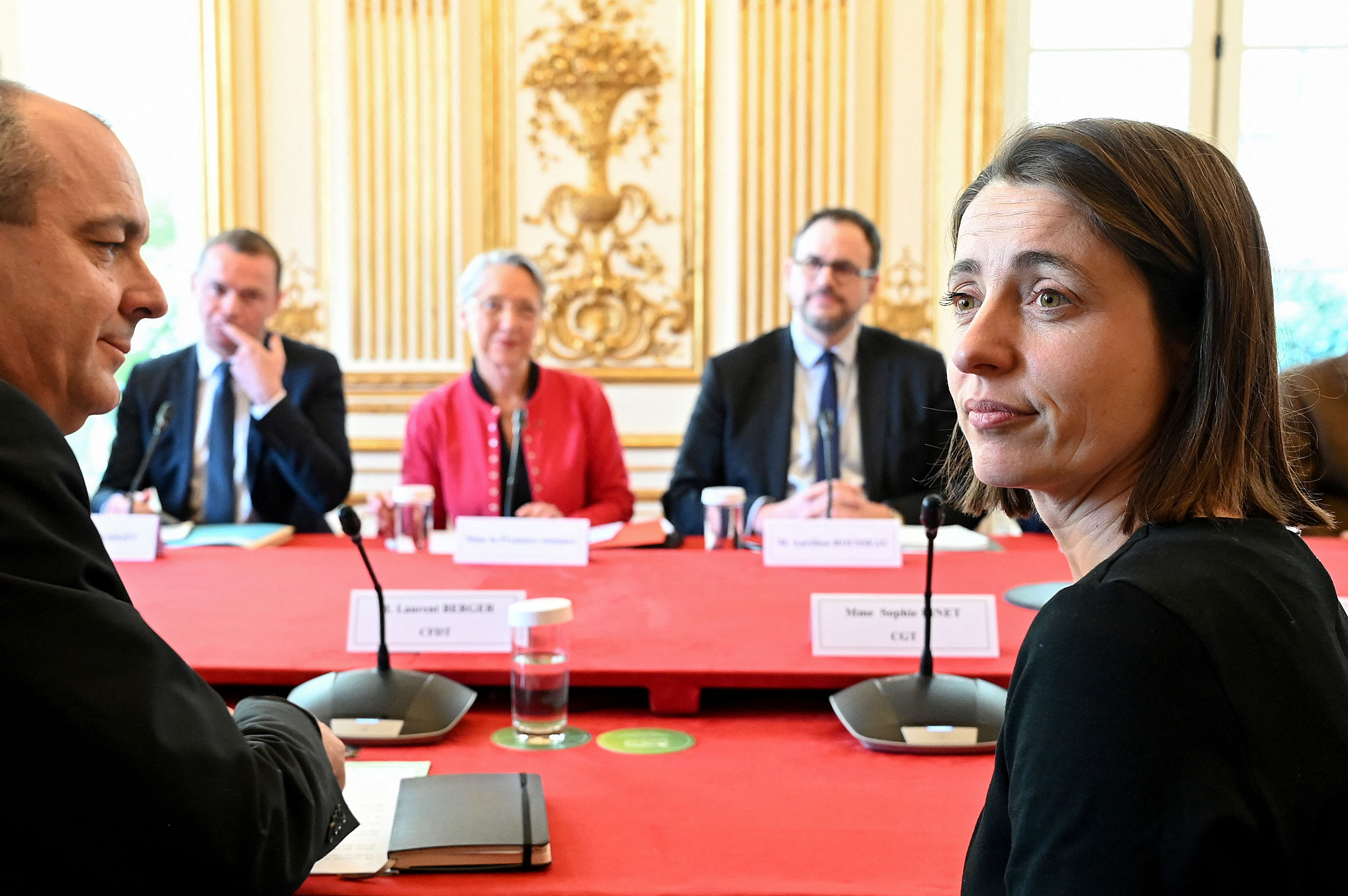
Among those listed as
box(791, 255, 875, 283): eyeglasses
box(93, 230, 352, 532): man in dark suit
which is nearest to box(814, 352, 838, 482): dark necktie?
box(791, 255, 875, 283): eyeglasses

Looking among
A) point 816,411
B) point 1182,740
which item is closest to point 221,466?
point 816,411

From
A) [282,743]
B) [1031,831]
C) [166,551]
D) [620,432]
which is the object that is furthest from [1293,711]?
[620,432]

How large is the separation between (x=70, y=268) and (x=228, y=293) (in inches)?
88.7

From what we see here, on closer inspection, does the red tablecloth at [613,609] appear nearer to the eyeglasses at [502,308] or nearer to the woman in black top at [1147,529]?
the woman in black top at [1147,529]

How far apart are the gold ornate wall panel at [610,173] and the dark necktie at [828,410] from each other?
1.47 meters

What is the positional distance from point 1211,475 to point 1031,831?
0.92 feet

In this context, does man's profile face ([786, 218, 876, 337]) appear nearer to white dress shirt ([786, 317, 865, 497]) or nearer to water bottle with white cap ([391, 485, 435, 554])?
white dress shirt ([786, 317, 865, 497])

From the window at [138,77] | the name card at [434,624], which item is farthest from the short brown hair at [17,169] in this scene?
the window at [138,77]

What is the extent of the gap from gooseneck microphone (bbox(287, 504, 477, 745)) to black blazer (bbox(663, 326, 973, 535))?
1.66 m

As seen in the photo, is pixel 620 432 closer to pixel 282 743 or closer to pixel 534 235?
pixel 534 235

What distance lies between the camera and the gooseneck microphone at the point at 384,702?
1389 mm

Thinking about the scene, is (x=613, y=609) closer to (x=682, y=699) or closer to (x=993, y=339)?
(x=682, y=699)

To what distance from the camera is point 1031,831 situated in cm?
69

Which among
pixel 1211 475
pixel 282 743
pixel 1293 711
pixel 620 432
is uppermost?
pixel 1211 475
